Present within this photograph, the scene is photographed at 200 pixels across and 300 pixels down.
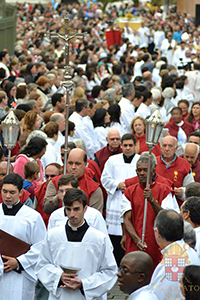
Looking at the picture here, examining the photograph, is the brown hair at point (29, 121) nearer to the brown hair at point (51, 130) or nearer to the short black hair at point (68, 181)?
the brown hair at point (51, 130)

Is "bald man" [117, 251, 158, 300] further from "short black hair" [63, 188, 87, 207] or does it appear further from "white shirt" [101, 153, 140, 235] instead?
"white shirt" [101, 153, 140, 235]

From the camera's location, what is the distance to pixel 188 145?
28.0 ft

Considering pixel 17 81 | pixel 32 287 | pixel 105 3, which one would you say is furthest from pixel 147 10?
pixel 32 287

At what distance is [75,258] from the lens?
17.4ft

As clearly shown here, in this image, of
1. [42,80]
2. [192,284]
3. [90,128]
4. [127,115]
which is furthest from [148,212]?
[42,80]

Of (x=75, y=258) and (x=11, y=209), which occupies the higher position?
(x=11, y=209)

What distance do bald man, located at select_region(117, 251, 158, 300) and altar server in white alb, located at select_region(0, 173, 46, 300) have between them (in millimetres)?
1543

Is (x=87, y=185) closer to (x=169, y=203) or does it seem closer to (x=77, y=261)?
(x=169, y=203)

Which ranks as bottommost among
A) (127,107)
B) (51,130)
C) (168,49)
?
(168,49)

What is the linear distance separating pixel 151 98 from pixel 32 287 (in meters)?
6.74

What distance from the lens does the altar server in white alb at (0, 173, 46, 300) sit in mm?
5922

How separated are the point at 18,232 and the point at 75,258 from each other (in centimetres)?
83

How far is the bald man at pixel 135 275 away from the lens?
442 cm

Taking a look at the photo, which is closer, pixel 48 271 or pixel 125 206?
pixel 48 271
